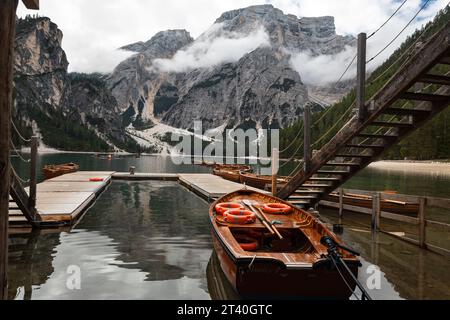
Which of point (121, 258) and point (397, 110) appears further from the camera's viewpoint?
point (121, 258)

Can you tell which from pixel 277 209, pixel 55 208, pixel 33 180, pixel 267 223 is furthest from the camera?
pixel 55 208

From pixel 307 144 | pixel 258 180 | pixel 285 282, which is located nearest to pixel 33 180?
pixel 307 144

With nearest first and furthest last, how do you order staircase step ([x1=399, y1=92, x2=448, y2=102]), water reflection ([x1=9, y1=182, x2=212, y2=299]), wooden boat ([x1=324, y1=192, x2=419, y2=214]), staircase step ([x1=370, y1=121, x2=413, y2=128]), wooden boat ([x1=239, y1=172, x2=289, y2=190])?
water reflection ([x1=9, y1=182, x2=212, y2=299]) < staircase step ([x1=399, y1=92, x2=448, y2=102]) < staircase step ([x1=370, y1=121, x2=413, y2=128]) < wooden boat ([x1=324, y1=192, x2=419, y2=214]) < wooden boat ([x1=239, y1=172, x2=289, y2=190])

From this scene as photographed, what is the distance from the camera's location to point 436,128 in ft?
350

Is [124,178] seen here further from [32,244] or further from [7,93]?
[7,93]

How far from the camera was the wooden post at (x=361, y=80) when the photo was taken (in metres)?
11.2

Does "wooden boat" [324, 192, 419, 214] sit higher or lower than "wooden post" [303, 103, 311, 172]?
lower

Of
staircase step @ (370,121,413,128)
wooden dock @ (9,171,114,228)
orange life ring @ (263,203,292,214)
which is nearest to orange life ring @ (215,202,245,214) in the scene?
orange life ring @ (263,203,292,214)

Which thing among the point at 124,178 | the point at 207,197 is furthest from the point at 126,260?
the point at 124,178

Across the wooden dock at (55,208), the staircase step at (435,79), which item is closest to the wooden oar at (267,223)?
the staircase step at (435,79)

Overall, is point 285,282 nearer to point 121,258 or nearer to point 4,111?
point 4,111

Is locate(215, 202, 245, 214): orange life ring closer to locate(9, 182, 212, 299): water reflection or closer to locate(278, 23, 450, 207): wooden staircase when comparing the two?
locate(9, 182, 212, 299): water reflection

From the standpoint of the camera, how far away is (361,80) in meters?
11.4

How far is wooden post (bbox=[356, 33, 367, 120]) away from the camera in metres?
11.2
